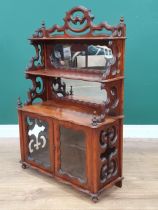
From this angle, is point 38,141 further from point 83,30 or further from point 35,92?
point 83,30

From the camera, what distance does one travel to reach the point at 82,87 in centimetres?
232

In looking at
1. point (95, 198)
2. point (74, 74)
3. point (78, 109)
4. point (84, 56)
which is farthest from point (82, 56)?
point (95, 198)

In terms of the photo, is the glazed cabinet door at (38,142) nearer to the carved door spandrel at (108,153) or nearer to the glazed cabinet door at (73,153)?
the glazed cabinet door at (73,153)

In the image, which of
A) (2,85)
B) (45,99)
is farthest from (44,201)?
(2,85)

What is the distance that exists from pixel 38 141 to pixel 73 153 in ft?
1.32

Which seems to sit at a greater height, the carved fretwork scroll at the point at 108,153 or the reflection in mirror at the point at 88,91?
the reflection in mirror at the point at 88,91

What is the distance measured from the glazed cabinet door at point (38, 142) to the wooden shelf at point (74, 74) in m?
0.34

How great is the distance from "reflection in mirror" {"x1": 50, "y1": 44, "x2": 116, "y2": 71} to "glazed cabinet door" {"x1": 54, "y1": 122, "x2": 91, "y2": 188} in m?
0.49

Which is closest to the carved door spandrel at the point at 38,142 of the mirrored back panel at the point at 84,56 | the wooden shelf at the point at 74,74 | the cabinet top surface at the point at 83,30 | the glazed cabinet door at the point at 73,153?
the glazed cabinet door at the point at 73,153

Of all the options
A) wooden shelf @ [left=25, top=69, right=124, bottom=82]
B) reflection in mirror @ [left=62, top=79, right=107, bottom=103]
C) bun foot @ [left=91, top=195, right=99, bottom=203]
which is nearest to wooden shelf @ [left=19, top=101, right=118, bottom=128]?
reflection in mirror @ [left=62, top=79, right=107, bottom=103]

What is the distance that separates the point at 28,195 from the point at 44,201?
152 mm

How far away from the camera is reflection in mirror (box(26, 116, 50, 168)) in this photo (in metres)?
2.29

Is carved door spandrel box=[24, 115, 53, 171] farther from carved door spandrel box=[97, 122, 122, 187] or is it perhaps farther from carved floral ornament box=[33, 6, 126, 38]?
carved floral ornament box=[33, 6, 126, 38]

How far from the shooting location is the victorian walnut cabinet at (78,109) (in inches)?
77.4
